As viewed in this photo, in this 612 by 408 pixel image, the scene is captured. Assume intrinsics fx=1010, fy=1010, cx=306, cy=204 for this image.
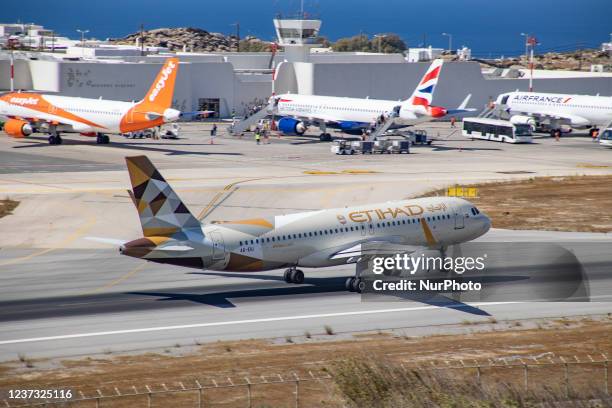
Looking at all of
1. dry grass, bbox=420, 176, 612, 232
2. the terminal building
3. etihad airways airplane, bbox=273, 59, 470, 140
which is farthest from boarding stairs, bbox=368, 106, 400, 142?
dry grass, bbox=420, 176, 612, 232

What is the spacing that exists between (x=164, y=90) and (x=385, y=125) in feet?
85.6

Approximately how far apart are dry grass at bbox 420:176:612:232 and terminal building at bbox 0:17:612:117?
189ft

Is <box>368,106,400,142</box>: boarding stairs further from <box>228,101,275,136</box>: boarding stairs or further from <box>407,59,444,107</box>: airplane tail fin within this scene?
<box>228,101,275,136</box>: boarding stairs

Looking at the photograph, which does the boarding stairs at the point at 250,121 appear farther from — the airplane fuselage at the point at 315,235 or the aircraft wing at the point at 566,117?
the airplane fuselage at the point at 315,235

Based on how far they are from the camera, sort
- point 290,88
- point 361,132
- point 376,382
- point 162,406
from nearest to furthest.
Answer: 1. point 376,382
2. point 162,406
3. point 361,132
4. point 290,88

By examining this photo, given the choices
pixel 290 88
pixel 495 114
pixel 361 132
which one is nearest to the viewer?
pixel 361 132

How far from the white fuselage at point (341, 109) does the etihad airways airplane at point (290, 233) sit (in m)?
62.4

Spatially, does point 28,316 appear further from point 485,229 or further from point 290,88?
point 290,88

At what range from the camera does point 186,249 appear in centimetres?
4534

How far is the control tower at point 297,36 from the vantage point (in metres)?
153

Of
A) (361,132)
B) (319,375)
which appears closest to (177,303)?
(319,375)

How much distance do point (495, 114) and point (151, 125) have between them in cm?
5382

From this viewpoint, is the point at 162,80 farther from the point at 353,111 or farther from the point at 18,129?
the point at 353,111

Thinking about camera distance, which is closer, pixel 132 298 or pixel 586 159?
pixel 132 298
